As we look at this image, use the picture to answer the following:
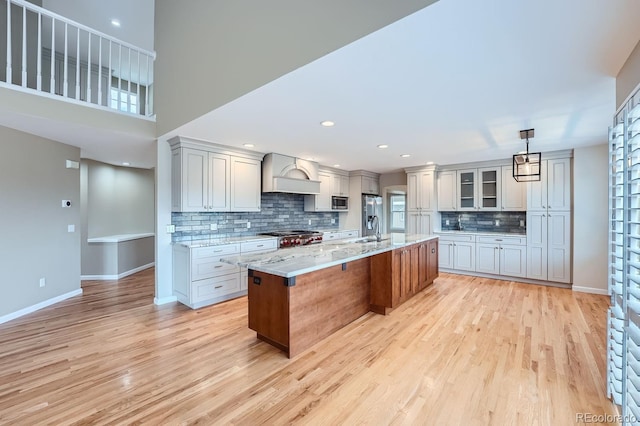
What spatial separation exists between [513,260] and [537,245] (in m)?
0.47

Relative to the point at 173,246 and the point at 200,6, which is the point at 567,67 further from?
the point at 173,246

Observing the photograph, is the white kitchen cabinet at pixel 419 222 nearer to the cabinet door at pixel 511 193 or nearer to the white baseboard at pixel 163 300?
the cabinet door at pixel 511 193

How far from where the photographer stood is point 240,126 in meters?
3.42

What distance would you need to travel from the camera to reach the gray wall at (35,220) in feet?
11.3

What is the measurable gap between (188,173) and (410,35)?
341cm

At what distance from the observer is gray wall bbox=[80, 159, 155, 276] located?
18.0ft

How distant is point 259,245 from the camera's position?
174 inches

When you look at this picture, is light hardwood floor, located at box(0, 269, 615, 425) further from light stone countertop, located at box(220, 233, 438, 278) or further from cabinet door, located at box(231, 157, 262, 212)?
cabinet door, located at box(231, 157, 262, 212)

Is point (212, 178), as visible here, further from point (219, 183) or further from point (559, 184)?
point (559, 184)

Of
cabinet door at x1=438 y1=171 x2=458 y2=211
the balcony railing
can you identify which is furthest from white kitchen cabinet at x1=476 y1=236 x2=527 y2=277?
the balcony railing

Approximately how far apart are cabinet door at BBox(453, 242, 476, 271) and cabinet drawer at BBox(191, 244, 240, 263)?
441 centimetres

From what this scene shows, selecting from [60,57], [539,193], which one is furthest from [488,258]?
[60,57]

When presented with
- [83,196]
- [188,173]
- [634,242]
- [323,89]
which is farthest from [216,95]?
[83,196]

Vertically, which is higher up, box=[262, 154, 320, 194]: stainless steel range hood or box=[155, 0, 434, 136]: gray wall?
box=[155, 0, 434, 136]: gray wall
